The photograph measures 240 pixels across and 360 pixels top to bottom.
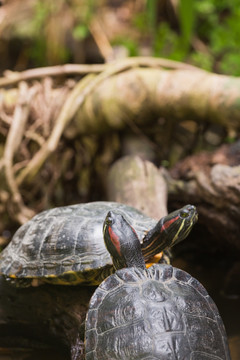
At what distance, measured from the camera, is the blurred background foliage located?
525 cm

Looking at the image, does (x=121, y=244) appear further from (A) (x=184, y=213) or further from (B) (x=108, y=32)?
(B) (x=108, y=32)

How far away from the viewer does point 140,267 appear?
168cm

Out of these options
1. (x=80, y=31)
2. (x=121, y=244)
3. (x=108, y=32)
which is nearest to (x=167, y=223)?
(x=121, y=244)

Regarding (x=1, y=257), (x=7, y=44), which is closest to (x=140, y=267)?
(x=1, y=257)

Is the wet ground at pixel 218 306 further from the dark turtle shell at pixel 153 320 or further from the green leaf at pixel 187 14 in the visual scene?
the green leaf at pixel 187 14

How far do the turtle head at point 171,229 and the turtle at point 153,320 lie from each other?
0.20m

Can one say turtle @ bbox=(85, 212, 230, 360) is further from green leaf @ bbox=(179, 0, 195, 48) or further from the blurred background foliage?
the blurred background foliage

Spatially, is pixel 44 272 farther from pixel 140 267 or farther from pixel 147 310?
pixel 147 310

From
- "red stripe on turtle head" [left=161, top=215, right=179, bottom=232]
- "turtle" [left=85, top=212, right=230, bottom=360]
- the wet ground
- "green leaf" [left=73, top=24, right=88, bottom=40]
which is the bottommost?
the wet ground

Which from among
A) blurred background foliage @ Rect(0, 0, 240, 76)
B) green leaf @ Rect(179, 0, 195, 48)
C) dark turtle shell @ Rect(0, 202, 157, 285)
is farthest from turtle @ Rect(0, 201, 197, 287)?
blurred background foliage @ Rect(0, 0, 240, 76)

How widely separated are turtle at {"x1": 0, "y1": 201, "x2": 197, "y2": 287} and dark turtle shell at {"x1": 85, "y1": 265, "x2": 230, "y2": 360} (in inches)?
10.5

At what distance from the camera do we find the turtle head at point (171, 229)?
1.77m

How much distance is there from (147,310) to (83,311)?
596 mm

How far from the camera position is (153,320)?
1.38 meters
